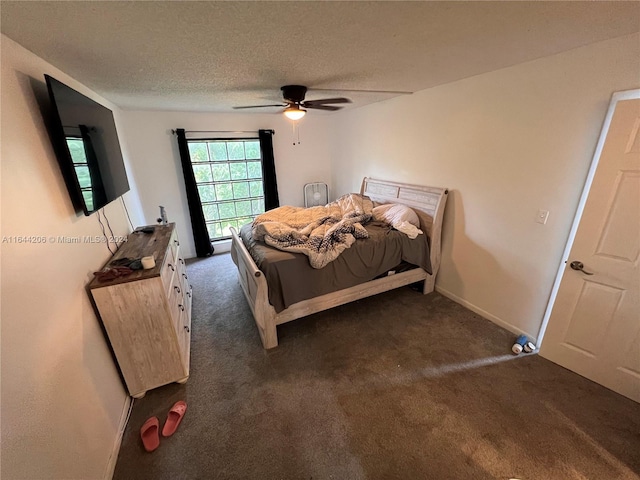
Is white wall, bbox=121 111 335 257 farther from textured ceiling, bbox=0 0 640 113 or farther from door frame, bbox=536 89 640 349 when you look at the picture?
door frame, bbox=536 89 640 349

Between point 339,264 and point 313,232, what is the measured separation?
1.73ft

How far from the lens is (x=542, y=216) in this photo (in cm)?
210

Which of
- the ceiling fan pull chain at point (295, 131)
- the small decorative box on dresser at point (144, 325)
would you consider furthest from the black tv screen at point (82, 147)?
the ceiling fan pull chain at point (295, 131)

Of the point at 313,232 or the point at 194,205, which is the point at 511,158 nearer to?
the point at 313,232

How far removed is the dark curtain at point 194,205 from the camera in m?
3.84

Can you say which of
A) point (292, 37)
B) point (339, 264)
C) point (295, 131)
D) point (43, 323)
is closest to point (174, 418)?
point (43, 323)

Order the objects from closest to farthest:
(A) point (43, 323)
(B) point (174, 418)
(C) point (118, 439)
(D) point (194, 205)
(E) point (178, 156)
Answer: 1. (A) point (43, 323)
2. (C) point (118, 439)
3. (B) point (174, 418)
4. (E) point (178, 156)
5. (D) point (194, 205)

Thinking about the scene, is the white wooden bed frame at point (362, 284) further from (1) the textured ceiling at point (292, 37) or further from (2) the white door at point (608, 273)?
(1) the textured ceiling at point (292, 37)

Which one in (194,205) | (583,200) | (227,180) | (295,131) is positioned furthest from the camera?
(295,131)

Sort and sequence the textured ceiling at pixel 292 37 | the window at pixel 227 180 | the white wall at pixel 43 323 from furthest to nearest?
the window at pixel 227 180, the textured ceiling at pixel 292 37, the white wall at pixel 43 323

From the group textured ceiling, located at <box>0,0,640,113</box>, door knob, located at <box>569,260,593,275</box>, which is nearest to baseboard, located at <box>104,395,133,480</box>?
textured ceiling, located at <box>0,0,640,113</box>

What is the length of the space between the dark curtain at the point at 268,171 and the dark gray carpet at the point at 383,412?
264cm

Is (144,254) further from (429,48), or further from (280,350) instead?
(429,48)

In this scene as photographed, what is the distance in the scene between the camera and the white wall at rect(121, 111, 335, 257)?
12.2ft
